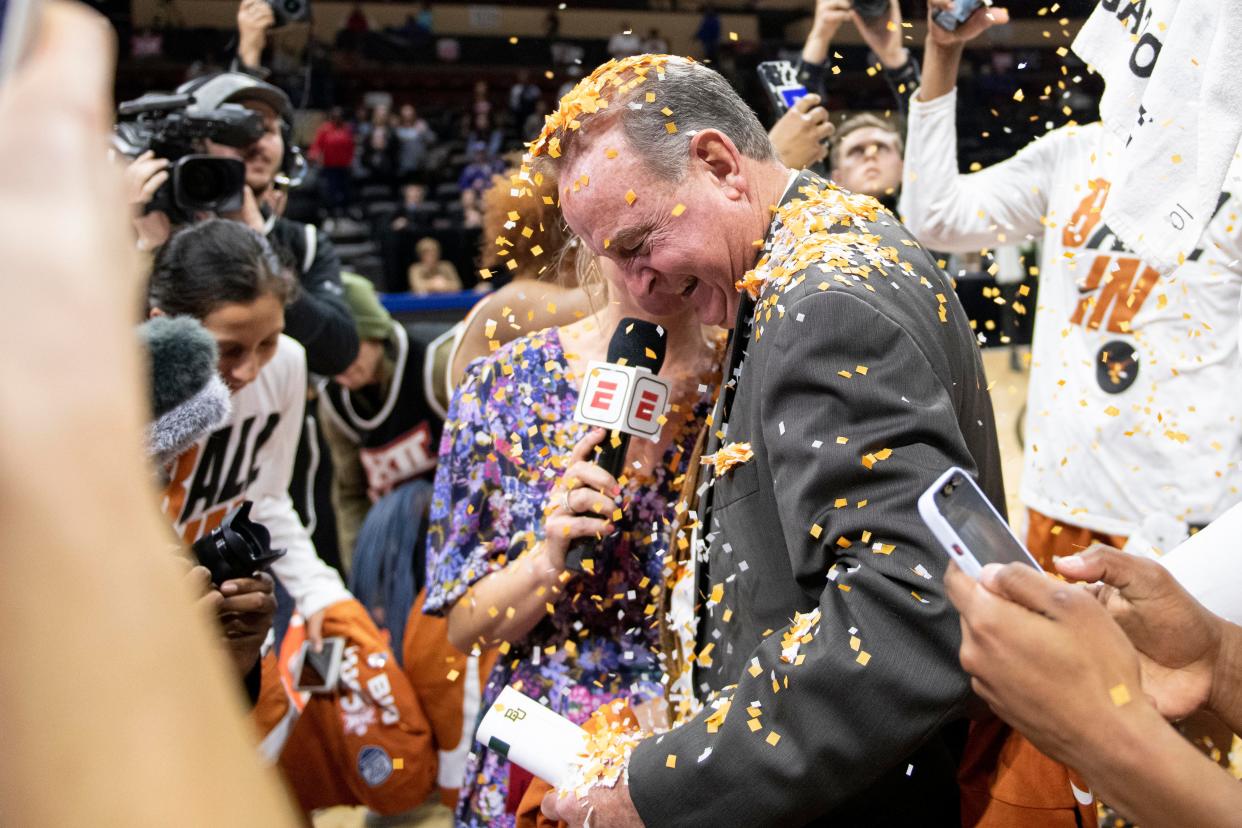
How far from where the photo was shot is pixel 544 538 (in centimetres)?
157

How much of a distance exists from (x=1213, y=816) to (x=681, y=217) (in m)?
0.80

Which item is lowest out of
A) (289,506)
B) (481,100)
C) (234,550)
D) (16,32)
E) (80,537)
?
(481,100)

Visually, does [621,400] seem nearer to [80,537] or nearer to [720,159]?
[720,159]

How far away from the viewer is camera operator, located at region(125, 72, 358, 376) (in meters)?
2.82

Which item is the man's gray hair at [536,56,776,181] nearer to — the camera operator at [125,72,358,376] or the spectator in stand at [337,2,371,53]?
the camera operator at [125,72,358,376]

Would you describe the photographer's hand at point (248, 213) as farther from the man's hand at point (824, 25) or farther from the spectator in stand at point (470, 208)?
the spectator in stand at point (470, 208)

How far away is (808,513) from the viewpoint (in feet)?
3.71

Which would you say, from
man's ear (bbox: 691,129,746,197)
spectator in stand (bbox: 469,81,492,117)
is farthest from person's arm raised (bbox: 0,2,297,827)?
spectator in stand (bbox: 469,81,492,117)

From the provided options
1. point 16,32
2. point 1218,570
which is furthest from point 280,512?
point 16,32

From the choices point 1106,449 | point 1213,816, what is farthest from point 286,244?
point 1213,816

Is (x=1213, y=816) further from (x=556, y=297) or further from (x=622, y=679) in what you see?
(x=556, y=297)

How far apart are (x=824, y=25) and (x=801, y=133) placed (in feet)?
1.54

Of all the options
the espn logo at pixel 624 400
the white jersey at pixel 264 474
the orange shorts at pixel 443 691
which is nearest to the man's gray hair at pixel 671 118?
the espn logo at pixel 624 400

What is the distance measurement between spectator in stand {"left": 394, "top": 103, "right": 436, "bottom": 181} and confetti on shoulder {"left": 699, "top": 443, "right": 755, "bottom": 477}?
11.3 metres
